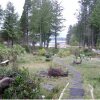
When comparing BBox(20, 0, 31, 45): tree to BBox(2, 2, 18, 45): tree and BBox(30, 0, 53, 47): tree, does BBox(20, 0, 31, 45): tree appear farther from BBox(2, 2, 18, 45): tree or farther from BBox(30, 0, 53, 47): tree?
BBox(30, 0, 53, 47): tree

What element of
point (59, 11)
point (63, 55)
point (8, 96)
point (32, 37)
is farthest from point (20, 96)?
point (32, 37)

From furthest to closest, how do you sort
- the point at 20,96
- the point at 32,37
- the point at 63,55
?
the point at 32,37
the point at 63,55
the point at 20,96

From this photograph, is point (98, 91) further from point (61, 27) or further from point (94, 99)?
point (61, 27)

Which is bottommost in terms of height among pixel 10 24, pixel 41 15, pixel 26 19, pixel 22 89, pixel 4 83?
pixel 22 89

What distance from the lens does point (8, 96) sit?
11.1 meters

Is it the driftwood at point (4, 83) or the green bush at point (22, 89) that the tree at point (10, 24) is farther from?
the driftwood at point (4, 83)

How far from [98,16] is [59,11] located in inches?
574

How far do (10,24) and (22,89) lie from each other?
164 feet

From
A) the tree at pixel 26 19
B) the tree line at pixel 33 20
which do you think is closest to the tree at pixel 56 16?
the tree line at pixel 33 20

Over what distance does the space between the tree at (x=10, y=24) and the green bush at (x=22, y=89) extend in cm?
4849

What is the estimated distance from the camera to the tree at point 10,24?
197ft

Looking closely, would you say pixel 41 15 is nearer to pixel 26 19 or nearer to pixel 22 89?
pixel 26 19

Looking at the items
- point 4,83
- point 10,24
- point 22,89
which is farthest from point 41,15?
point 22,89

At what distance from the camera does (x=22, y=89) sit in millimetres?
11367
